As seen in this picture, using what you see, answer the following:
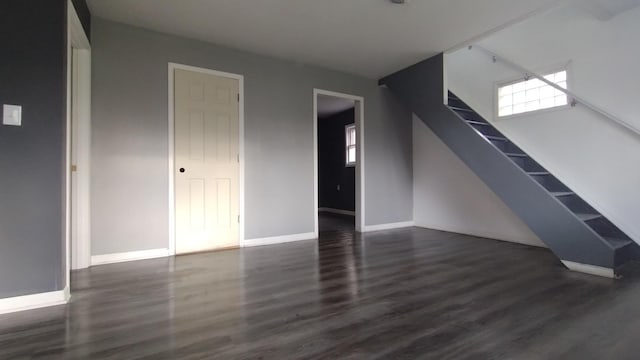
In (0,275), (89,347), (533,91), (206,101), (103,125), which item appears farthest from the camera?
(533,91)

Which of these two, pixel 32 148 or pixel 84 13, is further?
pixel 84 13

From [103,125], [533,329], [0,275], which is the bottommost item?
[533,329]

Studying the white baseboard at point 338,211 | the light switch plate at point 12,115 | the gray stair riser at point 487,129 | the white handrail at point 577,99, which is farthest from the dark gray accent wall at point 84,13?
the white baseboard at point 338,211

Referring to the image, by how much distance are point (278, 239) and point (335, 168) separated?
4.09 m

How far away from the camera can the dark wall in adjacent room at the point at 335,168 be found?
7.42m

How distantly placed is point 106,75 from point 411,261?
3760 mm

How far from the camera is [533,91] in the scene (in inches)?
157

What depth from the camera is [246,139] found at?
3934 mm

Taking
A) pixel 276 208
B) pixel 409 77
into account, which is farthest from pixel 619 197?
pixel 276 208

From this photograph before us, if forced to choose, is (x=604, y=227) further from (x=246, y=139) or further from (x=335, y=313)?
(x=246, y=139)

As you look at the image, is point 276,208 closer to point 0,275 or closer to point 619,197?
point 0,275

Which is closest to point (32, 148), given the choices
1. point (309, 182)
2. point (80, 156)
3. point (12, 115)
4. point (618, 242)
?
point (12, 115)

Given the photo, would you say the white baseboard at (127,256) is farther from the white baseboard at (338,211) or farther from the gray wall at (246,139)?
the white baseboard at (338,211)

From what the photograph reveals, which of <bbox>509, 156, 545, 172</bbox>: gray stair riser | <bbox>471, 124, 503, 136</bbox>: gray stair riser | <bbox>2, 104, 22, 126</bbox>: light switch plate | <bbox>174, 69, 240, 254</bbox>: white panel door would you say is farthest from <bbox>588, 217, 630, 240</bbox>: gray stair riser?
<bbox>2, 104, 22, 126</bbox>: light switch plate
